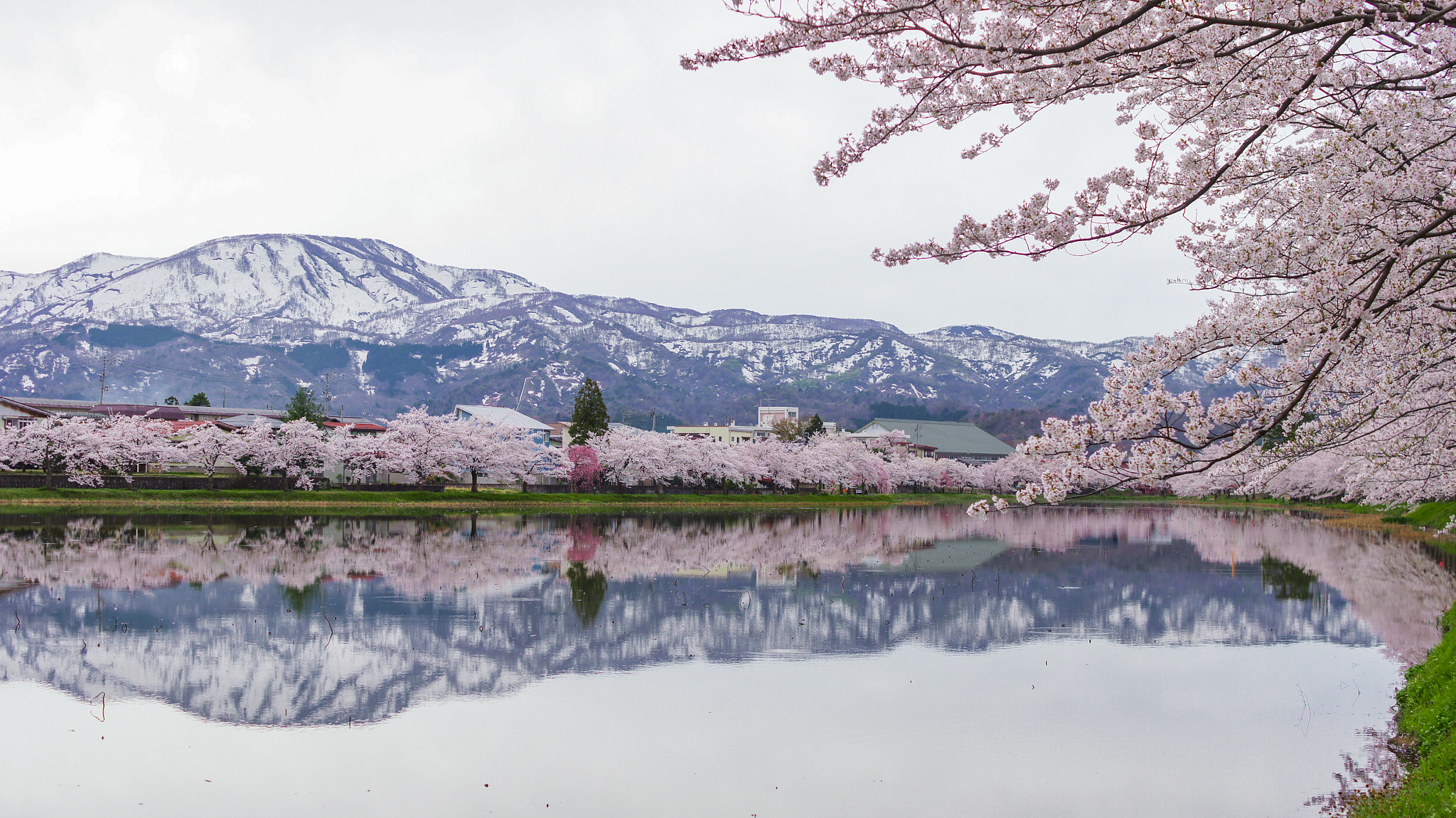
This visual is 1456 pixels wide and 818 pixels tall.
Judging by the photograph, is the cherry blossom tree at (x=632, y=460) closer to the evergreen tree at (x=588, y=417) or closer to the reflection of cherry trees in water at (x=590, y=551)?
the evergreen tree at (x=588, y=417)

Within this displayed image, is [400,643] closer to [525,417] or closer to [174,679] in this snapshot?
[174,679]

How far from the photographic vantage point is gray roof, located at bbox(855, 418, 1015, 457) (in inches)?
4873

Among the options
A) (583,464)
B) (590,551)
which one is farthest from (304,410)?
(590,551)

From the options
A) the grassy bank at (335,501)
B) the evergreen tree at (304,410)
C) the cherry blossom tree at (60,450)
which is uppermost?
the evergreen tree at (304,410)

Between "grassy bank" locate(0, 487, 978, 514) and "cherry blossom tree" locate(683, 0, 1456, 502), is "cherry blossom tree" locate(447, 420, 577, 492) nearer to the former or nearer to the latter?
"grassy bank" locate(0, 487, 978, 514)

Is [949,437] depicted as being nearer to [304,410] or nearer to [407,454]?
[304,410]

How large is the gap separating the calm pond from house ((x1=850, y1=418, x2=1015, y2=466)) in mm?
96121

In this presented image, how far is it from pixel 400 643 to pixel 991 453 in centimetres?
11980

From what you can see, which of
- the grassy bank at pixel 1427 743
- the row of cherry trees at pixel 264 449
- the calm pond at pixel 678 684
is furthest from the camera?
the row of cherry trees at pixel 264 449

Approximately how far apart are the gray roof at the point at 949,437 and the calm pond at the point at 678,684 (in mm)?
99918

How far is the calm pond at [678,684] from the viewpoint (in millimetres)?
8469

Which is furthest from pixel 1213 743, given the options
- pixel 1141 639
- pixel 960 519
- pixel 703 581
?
pixel 960 519

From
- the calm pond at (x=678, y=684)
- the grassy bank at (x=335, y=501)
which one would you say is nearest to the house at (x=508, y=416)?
the grassy bank at (x=335, y=501)

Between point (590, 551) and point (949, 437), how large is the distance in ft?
354
